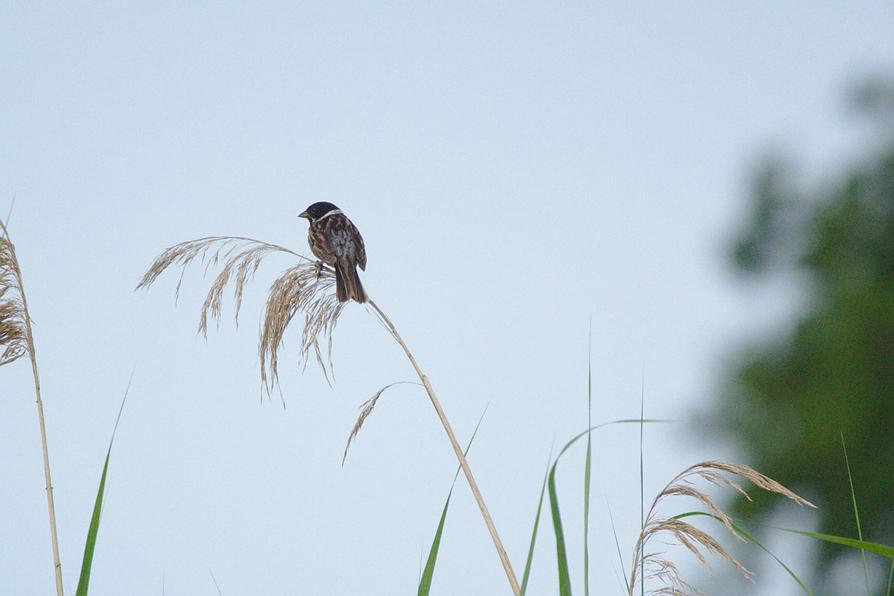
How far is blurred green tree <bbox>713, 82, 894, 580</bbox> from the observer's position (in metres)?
12.6

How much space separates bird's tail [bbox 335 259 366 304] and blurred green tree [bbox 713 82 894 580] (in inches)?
412

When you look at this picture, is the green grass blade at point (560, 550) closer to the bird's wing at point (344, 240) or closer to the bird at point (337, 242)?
the bird at point (337, 242)

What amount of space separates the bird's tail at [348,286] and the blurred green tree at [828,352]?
10454mm

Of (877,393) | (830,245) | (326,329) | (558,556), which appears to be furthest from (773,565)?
(558,556)

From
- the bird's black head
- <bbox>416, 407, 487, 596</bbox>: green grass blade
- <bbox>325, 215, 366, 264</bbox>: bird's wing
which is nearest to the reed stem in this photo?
<bbox>416, 407, 487, 596</bbox>: green grass blade

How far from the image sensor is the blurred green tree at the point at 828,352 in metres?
12.6

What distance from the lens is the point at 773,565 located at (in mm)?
10508

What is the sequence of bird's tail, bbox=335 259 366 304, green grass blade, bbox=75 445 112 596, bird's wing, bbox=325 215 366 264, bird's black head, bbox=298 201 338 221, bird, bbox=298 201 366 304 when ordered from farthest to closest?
bird's black head, bbox=298 201 338 221 < bird's wing, bbox=325 215 366 264 < bird, bbox=298 201 366 304 < bird's tail, bbox=335 259 366 304 < green grass blade, bbox=75 445 112 596

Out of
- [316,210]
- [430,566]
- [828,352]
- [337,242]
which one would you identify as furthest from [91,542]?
[828,352]

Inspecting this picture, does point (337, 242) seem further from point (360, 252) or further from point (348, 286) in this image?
point (348, 286)

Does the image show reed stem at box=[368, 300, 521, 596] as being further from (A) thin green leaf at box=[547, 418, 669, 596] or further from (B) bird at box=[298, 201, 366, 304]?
(B) bird at box=[298, 201, 366, 304]

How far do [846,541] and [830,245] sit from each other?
1334 cm

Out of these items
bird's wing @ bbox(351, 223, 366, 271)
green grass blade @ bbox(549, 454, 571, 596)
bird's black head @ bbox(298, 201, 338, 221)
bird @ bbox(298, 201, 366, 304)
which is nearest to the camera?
green grass blade @ bbox(549, 454, 571, 596)

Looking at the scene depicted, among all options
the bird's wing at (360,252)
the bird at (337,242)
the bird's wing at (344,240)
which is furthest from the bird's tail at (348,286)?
the bird's wing at (360,252)
